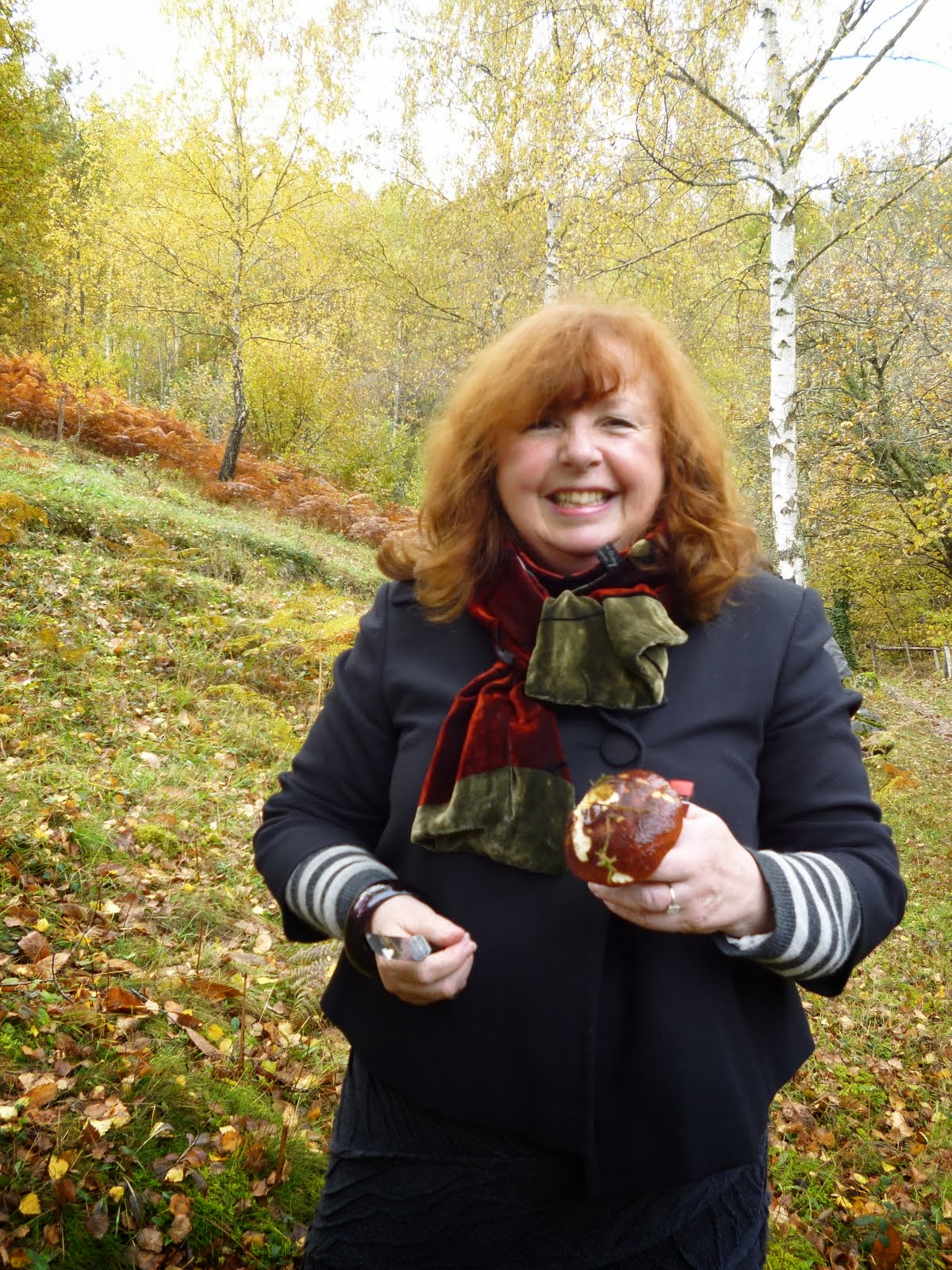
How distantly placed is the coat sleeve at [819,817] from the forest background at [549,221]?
301 inches

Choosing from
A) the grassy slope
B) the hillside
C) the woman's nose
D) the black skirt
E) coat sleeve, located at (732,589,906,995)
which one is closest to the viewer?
coat sleeve, located at (732,589,906,995)

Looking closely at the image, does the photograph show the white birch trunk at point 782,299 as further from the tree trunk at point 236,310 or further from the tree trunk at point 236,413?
the tree trunk at point 236,413

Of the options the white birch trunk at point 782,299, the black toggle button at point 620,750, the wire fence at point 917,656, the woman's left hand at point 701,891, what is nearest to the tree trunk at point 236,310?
the white birch trunk at point 782,299

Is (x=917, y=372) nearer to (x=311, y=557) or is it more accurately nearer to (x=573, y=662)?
(x=311, y=557)

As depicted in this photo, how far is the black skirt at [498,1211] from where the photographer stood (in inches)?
54.6

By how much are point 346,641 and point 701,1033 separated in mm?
6674

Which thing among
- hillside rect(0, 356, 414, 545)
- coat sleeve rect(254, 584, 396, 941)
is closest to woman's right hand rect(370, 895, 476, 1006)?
coat sleeve rect(254, 584, 396, 941)

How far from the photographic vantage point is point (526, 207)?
12977mm

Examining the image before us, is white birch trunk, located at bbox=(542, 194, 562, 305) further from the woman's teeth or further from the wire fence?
the wire fence

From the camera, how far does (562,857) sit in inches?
54.1

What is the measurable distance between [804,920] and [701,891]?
193 millimetres

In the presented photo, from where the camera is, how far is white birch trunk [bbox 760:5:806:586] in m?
8.05

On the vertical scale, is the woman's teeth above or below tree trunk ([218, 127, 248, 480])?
below

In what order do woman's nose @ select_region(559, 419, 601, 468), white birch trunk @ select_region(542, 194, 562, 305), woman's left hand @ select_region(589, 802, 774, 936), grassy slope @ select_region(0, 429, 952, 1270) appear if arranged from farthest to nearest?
white birch trunk @ select_region(542, 194, 562, 305) → grassy slope @ select_region(0, 429, 952, 1270) → woman's nose @ select_region(559, 419, 601, 468) → woman's left hand @ select_region(589, 802, 774, 936)
